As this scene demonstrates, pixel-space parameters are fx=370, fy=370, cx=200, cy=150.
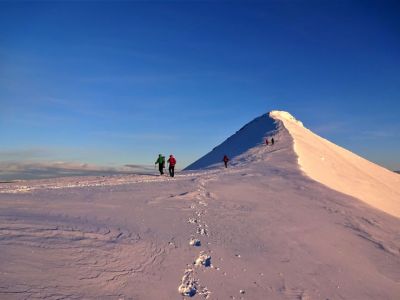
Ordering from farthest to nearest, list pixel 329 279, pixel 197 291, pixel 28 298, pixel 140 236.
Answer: pixel 140 236 < pixel 329 279 < pixel 197 291 < pixel 28 298

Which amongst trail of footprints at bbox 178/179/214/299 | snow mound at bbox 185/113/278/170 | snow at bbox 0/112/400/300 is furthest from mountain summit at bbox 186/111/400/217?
trail of footprints at bbox 178/179/214/299

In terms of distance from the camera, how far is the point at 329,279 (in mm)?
11641

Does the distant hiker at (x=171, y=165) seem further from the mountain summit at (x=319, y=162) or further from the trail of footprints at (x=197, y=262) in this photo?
the trail of footprints at (x=197, y=262)

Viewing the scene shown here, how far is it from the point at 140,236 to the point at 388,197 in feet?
80.2

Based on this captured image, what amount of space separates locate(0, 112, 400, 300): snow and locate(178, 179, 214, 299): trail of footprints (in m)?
0.03

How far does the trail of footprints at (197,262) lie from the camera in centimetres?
990

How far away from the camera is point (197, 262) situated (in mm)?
11344

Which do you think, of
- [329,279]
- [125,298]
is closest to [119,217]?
[125,298]

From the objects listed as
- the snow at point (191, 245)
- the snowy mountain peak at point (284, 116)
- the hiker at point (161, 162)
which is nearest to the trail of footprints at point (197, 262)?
the snow at point (191, 245)

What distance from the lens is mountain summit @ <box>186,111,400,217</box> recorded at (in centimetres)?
2756

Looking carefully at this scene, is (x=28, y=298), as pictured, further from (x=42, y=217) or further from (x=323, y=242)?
(x=323, y=242)

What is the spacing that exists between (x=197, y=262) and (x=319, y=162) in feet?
91.5

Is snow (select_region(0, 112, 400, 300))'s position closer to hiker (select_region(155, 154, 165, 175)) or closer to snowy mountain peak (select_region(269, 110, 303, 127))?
hiker (select_region(155, 154, 165, 175))

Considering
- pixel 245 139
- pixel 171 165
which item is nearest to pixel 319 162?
pixel 171 165
